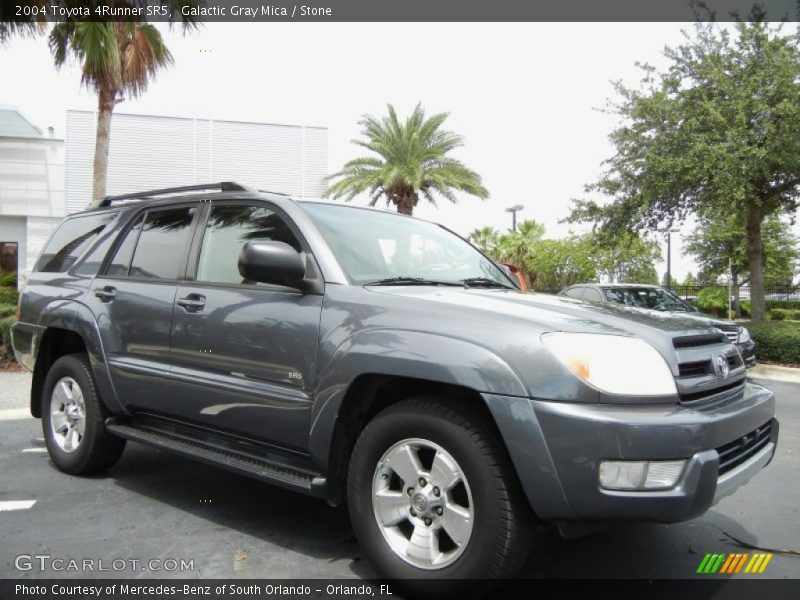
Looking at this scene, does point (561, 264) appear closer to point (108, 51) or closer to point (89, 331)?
point (108, 51)

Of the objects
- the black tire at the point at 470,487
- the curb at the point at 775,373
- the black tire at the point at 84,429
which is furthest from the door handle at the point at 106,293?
the curb at the point at 775,373

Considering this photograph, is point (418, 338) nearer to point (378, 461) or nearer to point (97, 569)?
point (378, 461)

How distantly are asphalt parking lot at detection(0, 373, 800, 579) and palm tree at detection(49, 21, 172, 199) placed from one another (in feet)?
32.6

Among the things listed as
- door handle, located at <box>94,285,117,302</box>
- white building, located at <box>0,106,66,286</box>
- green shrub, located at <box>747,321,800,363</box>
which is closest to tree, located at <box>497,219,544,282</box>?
green shrub, located at <box>747,321,800,363</box>

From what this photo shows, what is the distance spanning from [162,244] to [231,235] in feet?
2.26

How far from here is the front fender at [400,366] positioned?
8.65 feet

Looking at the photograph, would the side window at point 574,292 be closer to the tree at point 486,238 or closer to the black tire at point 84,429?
the black tire at point 84,429

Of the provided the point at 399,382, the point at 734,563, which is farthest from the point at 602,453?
the point at 734,563

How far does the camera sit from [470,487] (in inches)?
→ 105

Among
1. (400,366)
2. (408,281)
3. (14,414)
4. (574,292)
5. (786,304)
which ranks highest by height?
(408,281)

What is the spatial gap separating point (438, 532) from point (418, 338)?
0.83 meters

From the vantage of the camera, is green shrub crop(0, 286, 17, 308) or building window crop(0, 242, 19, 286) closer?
green shrub crop(0, 286, 17, 308)

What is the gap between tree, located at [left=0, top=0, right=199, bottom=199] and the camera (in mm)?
12320

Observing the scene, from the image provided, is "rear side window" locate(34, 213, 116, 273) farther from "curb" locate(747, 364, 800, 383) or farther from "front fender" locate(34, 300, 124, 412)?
"curb" locate(747, 364, 800, 383)
